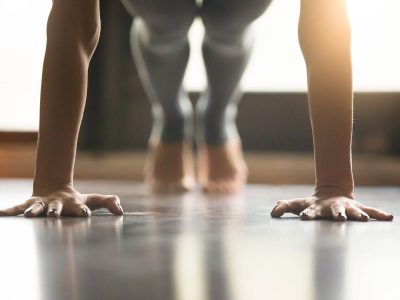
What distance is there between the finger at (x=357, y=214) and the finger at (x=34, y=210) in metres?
0.45

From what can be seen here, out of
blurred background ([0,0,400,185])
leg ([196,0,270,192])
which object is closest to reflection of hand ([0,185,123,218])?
leg ([196,0,270,192])

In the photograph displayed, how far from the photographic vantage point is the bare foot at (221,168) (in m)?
1.62

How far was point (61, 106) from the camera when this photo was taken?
3.14 feet

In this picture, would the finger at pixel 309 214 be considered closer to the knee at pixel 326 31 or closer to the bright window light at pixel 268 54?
the knee at pixel 326 31

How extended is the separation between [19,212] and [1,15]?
1989 millimetres

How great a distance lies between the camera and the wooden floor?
0.51 metres

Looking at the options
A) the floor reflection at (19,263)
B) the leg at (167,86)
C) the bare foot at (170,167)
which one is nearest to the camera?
the floor reflection at (19,263)

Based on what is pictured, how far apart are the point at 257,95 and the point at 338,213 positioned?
5.48ft

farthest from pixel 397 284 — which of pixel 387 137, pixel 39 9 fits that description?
pixel 39 9

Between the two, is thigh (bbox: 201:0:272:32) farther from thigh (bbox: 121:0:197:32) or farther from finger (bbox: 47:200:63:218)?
finger (bbox: 47:200:63:218)

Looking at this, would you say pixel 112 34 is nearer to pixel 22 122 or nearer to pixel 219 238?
pixel 22 122

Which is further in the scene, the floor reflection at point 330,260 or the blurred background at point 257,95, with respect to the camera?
the blurred background at point 257,95

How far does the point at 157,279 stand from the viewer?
548 millimetres

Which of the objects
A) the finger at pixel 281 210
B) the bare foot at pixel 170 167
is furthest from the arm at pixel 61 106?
the bare foot at pixel 170 167
